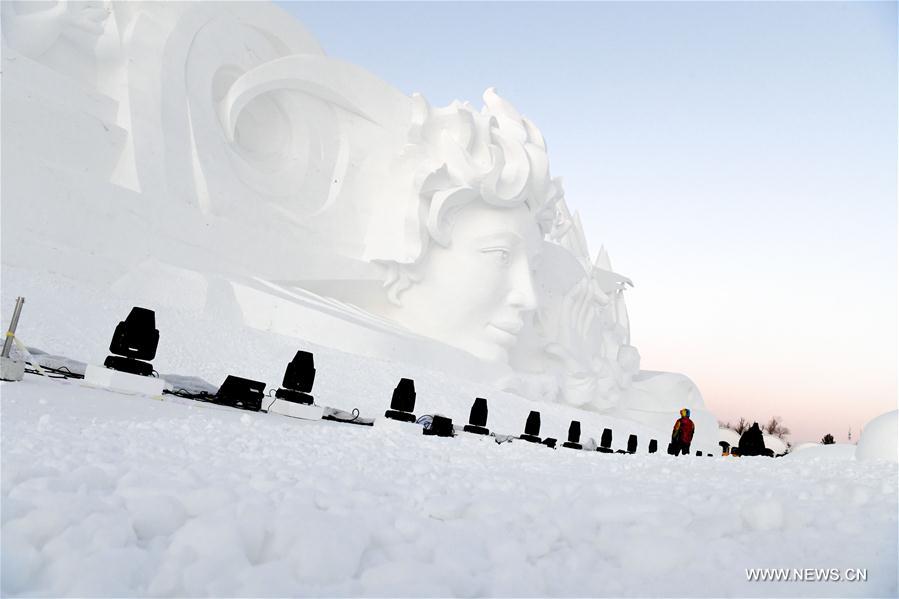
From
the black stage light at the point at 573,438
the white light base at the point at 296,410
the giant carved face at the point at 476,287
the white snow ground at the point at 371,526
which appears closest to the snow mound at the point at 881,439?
the black stage light at the point at 573,438

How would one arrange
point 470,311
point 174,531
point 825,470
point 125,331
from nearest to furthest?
point 174,531 < point 825,470 < point 125,331 < point 470,311

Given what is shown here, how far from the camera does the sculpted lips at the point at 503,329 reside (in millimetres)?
12344

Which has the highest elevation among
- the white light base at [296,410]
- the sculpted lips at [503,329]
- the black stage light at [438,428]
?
the sculpted lips at [503,329]

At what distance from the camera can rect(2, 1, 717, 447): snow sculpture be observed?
828 cm

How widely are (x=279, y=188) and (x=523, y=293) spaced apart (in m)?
4.43

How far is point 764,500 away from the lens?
2307mm

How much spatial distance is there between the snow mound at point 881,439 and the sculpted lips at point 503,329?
21.5 feet

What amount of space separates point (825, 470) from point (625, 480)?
1851 millimetres

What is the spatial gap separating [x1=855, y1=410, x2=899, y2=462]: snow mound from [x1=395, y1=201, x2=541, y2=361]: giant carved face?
21.4 feet

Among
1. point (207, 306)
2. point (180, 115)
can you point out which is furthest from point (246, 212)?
point (207, 306)

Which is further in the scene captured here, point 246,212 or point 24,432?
point 246,212

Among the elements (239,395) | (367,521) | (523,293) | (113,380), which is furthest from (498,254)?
(367,521)

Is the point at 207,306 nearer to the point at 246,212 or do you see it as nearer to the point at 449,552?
the point at 246,212

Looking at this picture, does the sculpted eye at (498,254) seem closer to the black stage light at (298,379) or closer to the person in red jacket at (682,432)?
the person in red jacket at (682,432)
